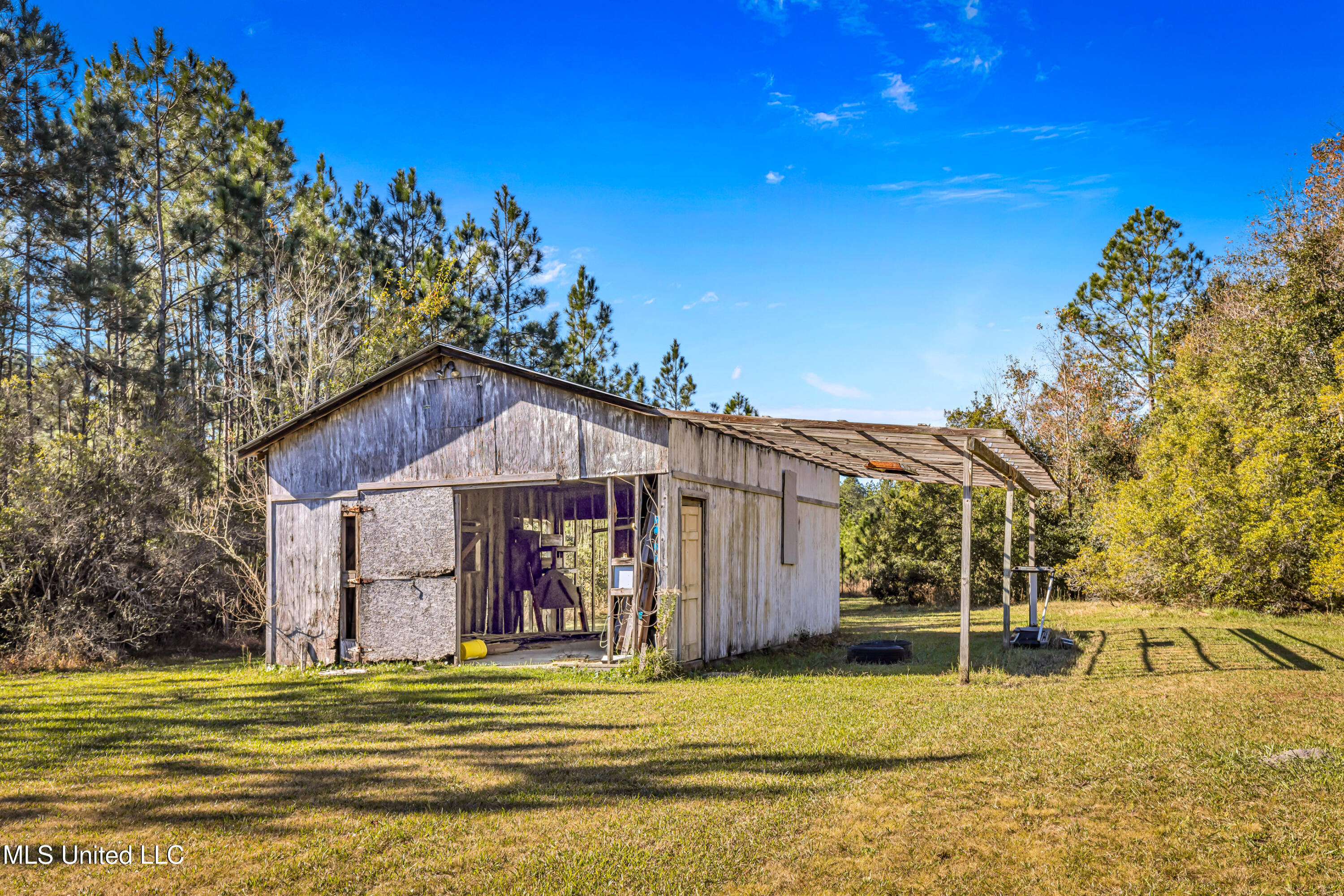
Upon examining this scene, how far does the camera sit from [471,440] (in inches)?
502

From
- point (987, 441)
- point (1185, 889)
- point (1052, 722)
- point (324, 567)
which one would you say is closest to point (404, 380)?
point (324, 567)

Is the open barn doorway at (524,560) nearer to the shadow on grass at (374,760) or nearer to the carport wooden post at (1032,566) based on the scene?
the shadow on grass at (374,760)

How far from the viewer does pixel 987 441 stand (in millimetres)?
10516

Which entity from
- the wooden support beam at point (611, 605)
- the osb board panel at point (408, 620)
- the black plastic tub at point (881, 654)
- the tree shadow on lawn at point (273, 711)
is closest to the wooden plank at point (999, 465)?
the black plastic tub at point (881, 654)

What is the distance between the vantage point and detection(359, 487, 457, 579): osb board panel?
41.8ft

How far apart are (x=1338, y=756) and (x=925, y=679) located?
185 inches

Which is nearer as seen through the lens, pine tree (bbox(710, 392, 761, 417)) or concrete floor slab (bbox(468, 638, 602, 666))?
concrete floor slab (bbox(468, 638, 602, 666))

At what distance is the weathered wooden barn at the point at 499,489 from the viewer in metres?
11.8

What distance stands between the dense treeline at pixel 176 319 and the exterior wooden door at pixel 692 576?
9428mm

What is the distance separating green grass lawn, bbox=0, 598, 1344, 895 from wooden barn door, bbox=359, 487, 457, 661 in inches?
64.6

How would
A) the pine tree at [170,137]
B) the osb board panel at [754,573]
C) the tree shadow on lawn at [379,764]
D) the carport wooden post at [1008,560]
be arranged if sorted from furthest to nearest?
1. the pine tree at [170,137]
2. the carport wooden post at [1008,560]
3. the osb board panel at [754,573]
4. the tree shadow on lawn at [379,764]

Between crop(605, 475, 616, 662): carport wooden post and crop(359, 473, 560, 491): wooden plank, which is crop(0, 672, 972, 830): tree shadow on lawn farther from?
crop(359, 473, 560, 491): wooden plank

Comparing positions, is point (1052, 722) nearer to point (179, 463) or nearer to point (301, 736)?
point (301, 736)

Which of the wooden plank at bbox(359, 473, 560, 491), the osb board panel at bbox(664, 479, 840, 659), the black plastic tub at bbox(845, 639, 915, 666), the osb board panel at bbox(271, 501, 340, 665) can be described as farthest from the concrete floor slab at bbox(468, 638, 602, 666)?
the black plastic tub at bbox(845, 639, 915, 666)
